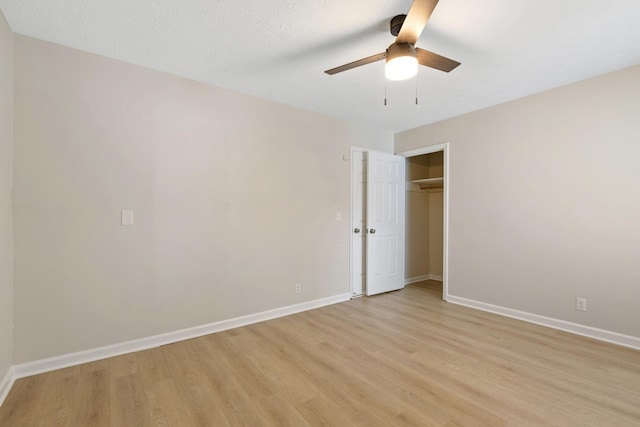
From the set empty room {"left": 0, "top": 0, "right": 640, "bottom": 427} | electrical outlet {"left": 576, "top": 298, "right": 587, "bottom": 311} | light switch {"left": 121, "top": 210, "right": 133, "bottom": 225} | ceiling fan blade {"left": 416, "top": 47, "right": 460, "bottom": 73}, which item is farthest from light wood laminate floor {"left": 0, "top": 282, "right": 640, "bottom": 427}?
ceiling fan blade {"left": 416, "top": 47, "right": 460, "bottom": 73}

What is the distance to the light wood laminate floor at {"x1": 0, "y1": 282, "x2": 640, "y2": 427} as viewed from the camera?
1744mm

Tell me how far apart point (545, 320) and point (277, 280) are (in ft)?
9.89

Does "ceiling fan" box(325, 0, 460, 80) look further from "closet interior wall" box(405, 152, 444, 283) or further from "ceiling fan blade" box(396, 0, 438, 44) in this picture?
"closet interior wall" box(405, 152, 444, 283)

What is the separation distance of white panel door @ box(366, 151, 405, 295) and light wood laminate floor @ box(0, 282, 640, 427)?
1.33 m

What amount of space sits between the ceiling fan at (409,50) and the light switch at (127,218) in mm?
2182

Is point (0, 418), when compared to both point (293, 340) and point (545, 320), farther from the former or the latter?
point (545, 320)

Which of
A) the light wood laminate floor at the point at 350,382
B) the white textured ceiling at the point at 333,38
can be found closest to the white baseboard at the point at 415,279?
the light wood laminate floor at the point at 350,382

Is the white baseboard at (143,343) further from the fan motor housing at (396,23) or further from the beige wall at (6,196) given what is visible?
the fan motor housing at (396,23)

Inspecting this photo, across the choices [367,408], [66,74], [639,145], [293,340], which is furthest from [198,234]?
[639,145]

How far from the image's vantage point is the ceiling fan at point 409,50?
158cm

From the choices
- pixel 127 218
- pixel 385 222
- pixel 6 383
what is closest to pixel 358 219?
pixel 385 222

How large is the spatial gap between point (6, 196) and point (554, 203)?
4.85 metres

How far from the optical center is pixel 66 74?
233 cm

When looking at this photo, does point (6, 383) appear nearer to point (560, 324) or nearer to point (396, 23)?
point (396, 23)
